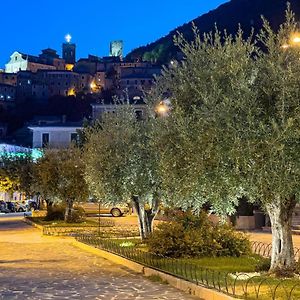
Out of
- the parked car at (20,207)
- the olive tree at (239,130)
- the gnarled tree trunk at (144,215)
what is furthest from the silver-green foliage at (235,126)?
the parked car at (20,207)

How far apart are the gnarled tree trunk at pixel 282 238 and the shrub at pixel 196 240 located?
4612 mm

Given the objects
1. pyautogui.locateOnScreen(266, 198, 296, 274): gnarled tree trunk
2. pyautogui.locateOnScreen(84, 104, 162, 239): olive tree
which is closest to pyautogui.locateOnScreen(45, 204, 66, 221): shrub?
pyautogui.locateOnScreen(84, 104, 162, 239): olive tree

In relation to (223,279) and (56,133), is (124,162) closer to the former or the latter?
(223,279)

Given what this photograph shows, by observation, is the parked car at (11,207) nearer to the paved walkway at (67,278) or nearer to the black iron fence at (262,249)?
the paved walkway at (67,278)

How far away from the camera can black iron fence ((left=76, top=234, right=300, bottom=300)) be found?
12281 millimetres

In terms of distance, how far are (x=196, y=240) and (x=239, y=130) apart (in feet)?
22.8

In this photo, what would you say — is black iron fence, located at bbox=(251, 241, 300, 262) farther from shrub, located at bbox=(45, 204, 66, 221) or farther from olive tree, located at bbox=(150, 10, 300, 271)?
shrub, located at bbox=(45, 204, 66, 221)

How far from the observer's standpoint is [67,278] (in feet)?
54.0

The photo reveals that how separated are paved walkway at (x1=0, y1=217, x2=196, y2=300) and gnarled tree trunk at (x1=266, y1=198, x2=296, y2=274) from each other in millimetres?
2505

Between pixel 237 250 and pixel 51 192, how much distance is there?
2219cm

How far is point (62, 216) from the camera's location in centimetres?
4459

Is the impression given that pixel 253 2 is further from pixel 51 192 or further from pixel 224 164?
pixel 224 164

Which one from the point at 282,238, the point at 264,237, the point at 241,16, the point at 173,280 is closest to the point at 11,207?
the point at 264,237

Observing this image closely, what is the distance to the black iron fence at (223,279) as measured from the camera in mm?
12281
